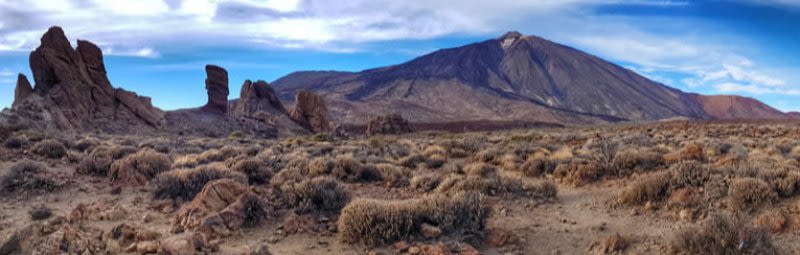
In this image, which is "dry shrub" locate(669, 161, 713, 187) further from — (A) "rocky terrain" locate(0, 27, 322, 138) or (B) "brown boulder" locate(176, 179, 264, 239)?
(A) "rocky terrain" locate(0, 27, 322, 138)

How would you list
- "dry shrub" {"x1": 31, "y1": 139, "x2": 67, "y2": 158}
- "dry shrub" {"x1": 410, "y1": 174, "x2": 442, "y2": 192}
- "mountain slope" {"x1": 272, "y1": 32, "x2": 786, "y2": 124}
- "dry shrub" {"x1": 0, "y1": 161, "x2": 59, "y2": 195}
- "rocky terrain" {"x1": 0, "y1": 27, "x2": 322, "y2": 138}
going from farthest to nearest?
"mountain slope" {"x1": 272, "y1": 32, "x2": 786, "y2": 124}
"rocky terrain" {"x1": 0, "y1": 27, "x2": 322, "y2": 138}
"dry shrub" {"x1": 31, "y1": 139, "x2": 67, "y2": 158}
"dry shrub" {"x1": 410, "y1": 174, "x2": 442, "y2": 192}
"dry shrub" {"x1": 0, "y1": 161, "x2": 59, "y2": 195}

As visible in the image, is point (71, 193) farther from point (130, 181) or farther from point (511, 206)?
point (511, 206)

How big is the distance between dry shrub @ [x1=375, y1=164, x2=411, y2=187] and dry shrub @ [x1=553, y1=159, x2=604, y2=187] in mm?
3165

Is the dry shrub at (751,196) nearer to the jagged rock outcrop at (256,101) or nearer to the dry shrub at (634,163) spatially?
the dry shrub at (634,163)

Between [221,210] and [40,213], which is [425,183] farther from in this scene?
[40,213]

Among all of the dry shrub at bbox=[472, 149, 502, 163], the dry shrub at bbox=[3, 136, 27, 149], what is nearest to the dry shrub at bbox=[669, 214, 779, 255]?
the dry shrub at bbox=[472, 149, 502, 163]

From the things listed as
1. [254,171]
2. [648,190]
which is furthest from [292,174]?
[648,190]

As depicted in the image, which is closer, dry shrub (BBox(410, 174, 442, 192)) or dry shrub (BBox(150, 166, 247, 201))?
dry shrub (BBox(150, 166, 247, 201))

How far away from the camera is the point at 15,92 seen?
46531 mm

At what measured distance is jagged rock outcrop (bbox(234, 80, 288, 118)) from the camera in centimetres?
6438

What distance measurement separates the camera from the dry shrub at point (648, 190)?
26.8 feet

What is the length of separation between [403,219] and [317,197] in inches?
84.1

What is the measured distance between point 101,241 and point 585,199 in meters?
7.12

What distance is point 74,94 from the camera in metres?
47.0
